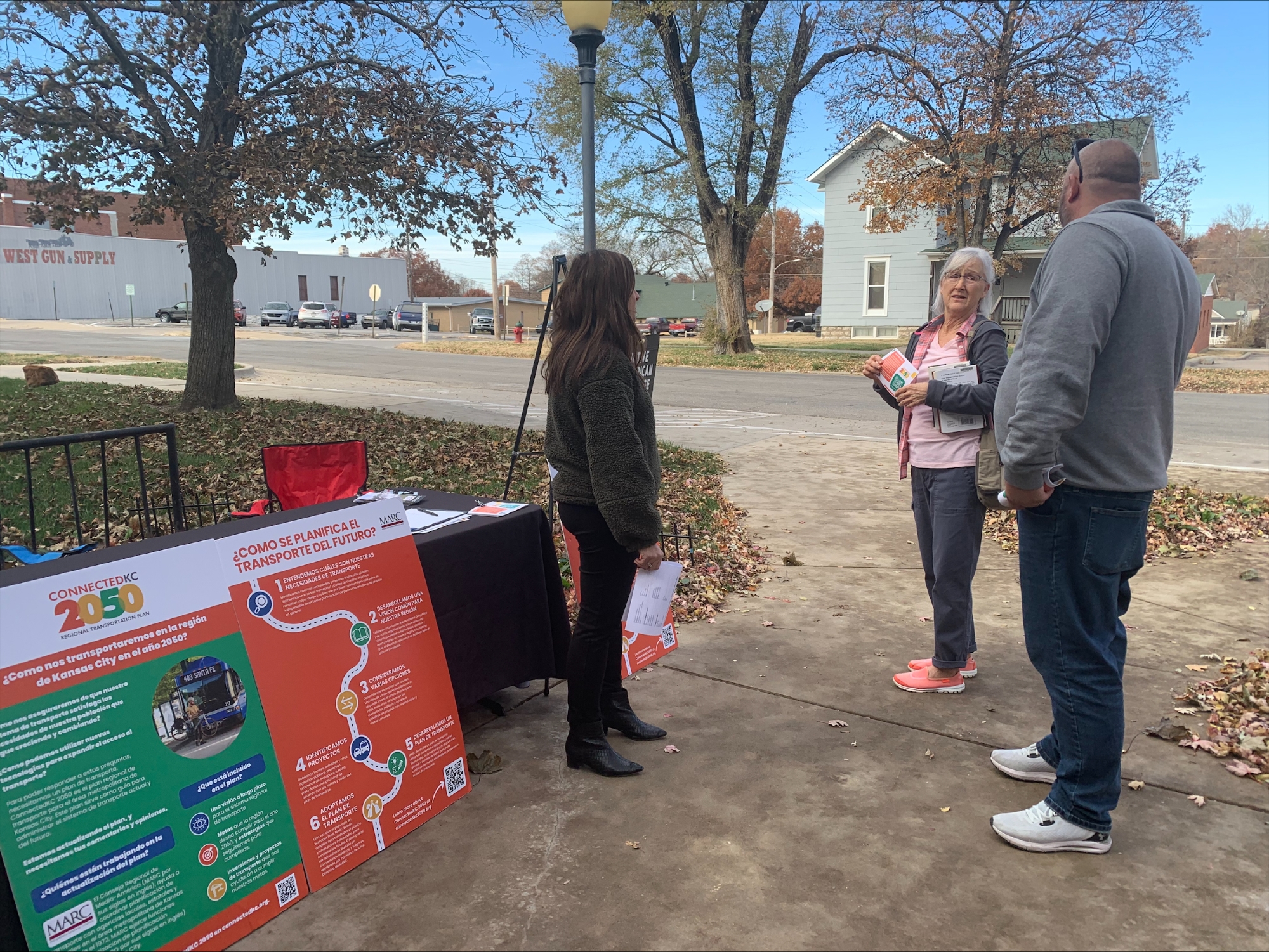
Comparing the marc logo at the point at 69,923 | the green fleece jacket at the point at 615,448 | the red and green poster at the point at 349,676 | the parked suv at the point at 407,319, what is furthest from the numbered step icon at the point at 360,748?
the parked suv at the point at 407,319

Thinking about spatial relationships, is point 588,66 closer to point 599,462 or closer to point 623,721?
point 599,462

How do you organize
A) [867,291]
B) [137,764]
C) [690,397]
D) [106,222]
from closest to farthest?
[137,764] < [690,397] < [867,291] < [106,222]

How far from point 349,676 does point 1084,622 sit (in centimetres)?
238

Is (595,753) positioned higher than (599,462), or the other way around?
(599,462)

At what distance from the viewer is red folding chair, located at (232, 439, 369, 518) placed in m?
4.00

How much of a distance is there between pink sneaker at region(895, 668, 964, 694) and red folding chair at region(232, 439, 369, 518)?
2.79 meters

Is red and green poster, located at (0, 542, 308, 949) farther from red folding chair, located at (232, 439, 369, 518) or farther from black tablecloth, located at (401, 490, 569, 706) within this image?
red folding chair, located at (232, 439, 369, 518)

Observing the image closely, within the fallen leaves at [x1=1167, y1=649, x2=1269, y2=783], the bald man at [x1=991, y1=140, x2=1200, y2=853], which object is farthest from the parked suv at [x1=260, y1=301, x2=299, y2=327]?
the bald man at [x1=991, y1=140, x2=1200, y2=853]

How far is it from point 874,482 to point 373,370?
1724cm

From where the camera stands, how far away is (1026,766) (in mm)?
3242

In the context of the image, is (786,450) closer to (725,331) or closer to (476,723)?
(476,723)

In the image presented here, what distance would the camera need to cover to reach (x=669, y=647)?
4.57 m

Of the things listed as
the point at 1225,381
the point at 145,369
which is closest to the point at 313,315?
the point at 145,369

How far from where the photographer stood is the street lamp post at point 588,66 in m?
6.25
